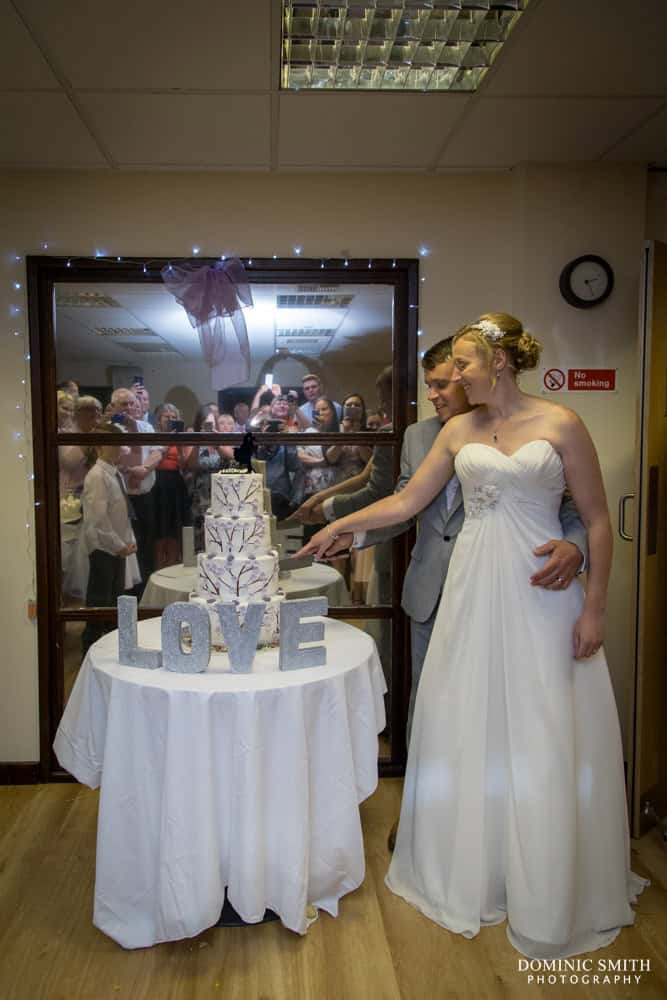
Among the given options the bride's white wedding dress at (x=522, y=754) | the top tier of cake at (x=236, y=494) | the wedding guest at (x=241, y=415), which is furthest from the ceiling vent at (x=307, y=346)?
the bride's white wedding dress at (x=522, y=754)

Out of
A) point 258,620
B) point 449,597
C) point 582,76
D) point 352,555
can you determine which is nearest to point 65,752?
point 258,620

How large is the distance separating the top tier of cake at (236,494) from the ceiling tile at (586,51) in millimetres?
1466

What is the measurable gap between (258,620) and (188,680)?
0.24 metres

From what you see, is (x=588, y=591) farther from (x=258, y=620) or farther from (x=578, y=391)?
(x=578, y=391)

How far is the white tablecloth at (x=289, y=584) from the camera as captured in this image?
3.12 meters

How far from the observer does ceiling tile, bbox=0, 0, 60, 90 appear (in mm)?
2049

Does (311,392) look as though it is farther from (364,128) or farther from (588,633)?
(588,633)

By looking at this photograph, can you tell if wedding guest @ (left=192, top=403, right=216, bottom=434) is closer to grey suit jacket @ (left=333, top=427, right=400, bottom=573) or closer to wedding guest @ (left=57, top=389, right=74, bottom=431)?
wedding guest @ (left=57, top=389, right=74, bottom=431)

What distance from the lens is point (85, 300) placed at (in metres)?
3.25

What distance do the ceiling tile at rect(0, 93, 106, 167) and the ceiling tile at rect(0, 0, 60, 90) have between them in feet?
0.26

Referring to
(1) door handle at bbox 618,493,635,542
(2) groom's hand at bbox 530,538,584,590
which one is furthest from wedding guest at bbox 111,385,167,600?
(1) door handle at bbox 618,493,635,542

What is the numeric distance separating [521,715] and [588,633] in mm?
299

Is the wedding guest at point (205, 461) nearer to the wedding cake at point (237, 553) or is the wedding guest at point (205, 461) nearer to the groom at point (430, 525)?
the groom at point (430, 525)

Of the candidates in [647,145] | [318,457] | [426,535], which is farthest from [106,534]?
[647,145]
